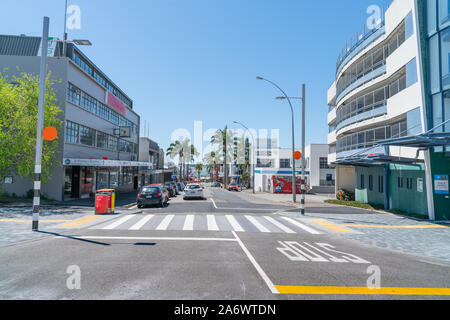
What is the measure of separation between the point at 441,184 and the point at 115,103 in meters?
36.5

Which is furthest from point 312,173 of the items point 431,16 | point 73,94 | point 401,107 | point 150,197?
point 73,94

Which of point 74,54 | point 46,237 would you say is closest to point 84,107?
point 74,54

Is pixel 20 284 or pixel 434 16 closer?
pixel 20 284

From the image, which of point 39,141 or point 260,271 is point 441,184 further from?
point 39,141

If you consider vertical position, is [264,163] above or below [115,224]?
above

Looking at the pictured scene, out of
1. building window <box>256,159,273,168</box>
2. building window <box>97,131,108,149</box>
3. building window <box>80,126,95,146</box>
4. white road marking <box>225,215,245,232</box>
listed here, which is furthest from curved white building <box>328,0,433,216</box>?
building window <box>256,159,273,168</box>

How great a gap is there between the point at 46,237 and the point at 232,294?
7951 millimetres

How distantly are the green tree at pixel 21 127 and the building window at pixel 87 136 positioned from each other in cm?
640

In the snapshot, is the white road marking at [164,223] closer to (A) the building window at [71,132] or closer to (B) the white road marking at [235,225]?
(B) the white road marking at [235,225]

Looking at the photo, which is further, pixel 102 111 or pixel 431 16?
pixel 102 111

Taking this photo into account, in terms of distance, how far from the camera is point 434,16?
15594mm

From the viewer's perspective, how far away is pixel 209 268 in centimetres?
618
